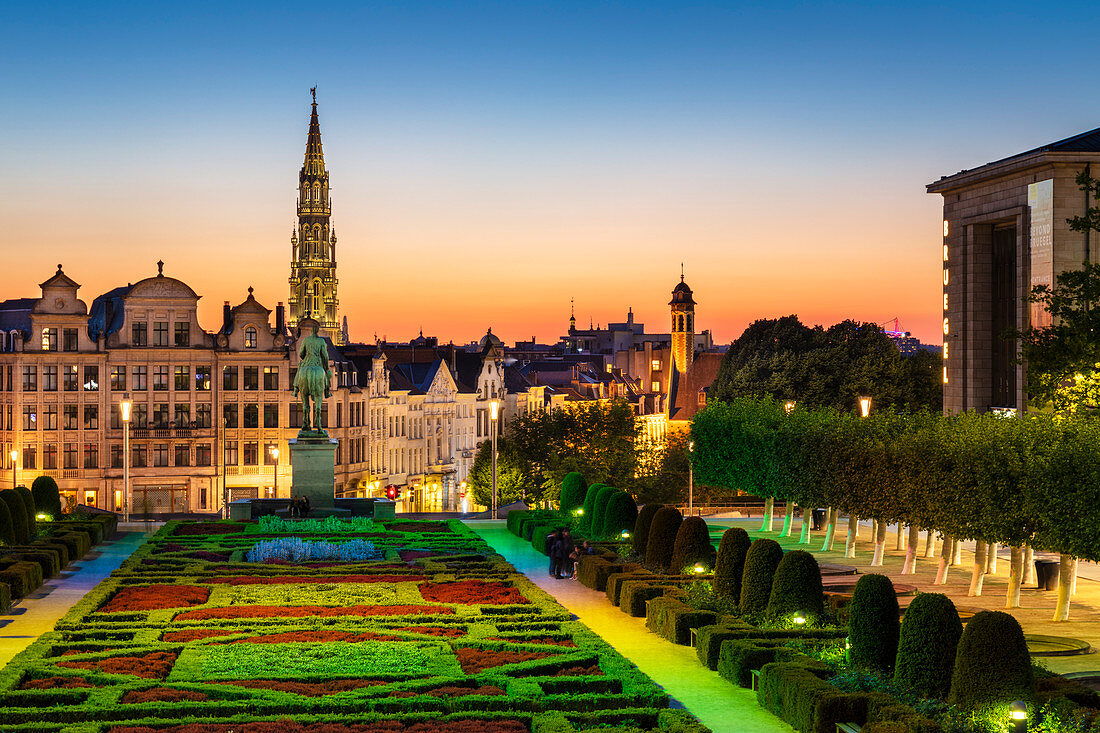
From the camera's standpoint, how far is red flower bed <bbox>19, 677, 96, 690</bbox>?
23.6 m

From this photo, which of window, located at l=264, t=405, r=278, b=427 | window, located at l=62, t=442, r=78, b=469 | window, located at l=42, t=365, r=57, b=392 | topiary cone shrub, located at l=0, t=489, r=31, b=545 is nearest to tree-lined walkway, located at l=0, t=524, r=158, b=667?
topiary cone shrub, located at l=0, t=489, r=31, b=545

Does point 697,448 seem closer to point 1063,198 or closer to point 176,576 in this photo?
point 1063,198

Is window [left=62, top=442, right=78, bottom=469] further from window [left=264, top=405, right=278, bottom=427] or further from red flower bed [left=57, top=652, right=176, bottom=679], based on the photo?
red flower bed [left=57, top=652, right=176, bottom=679]

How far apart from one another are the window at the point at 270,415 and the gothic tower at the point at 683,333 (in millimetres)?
93829

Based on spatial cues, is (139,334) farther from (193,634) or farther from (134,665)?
(134,665)

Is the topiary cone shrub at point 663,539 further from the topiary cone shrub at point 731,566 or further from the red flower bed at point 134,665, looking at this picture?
the red flower bed at point 134,665

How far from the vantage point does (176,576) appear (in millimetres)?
37812

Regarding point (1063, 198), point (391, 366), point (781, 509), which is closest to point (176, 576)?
point (781, 509)

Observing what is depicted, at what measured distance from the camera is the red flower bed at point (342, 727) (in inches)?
822

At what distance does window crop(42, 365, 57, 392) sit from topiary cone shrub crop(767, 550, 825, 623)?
242ft

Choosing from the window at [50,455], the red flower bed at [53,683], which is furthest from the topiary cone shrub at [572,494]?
the window at [50,455]

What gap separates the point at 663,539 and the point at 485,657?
1312 cm

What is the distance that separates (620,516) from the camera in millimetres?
46656

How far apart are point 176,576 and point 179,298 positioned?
59106 mm
